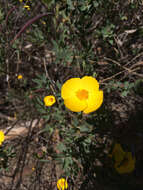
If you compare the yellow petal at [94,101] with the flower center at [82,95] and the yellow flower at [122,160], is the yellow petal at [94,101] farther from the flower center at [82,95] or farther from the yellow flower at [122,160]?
the yellow flower at [122,160]

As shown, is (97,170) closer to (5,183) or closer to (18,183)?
(18,183)

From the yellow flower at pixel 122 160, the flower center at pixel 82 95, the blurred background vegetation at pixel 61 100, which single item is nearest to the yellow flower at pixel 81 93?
the flower center at pixel 82 95

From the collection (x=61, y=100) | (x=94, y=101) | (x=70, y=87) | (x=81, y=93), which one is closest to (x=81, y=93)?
(x=81, y=93)

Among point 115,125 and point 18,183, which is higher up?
point 115,125

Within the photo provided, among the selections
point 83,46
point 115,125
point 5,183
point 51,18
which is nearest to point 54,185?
point 5,183

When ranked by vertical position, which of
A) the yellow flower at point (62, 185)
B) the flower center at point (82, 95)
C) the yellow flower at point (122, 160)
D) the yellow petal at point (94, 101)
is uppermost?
the flower center at point (82, 95)

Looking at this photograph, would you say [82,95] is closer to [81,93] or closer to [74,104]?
[81,93]

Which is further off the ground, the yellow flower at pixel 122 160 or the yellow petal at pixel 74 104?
the yellow petal at pixel 74 104
